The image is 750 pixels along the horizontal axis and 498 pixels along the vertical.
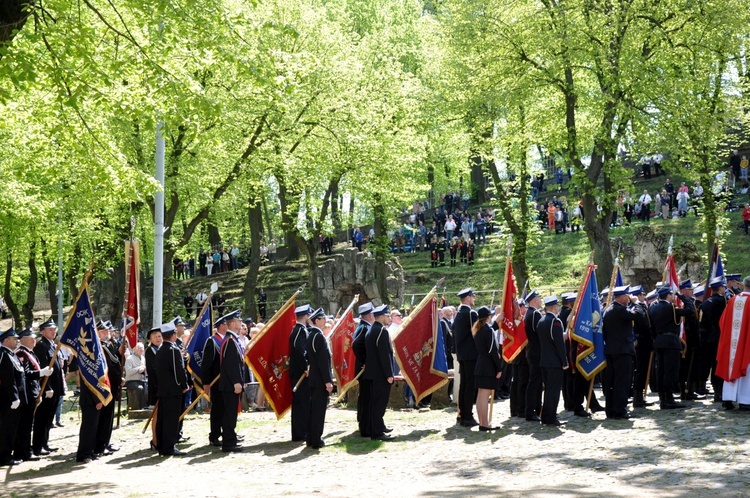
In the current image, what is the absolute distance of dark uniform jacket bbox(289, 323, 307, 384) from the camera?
1488 centimetres

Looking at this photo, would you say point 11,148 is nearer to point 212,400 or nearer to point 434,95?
point 212,400

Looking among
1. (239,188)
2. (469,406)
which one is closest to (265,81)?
(469,406)

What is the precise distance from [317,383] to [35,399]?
4.50 metres

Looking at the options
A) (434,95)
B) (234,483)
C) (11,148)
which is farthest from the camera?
(434,95)

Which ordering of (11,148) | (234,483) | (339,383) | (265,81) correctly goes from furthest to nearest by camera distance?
(11,148), (339,383), (265,81), (234,483)

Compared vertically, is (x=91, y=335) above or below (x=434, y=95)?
below

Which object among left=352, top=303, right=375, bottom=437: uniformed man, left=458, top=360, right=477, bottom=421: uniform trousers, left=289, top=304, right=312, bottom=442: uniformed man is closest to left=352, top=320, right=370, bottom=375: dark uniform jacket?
left=352, top=303, right=375, bottom=437: uniformed man

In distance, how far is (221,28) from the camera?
13.6m

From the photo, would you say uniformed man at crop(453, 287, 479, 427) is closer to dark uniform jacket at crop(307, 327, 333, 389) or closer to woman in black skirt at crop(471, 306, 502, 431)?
woman in black skirt at crop(471, 306, 502, 431)

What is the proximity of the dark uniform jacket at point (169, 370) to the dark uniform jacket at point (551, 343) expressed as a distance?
575cm

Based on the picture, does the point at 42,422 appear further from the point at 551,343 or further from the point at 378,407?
the point at 551,343

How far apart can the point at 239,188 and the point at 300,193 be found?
6.38 m

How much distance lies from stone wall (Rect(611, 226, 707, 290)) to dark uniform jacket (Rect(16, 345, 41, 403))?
2029 cm

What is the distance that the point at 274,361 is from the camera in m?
15.6
